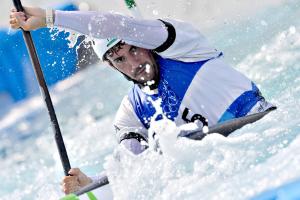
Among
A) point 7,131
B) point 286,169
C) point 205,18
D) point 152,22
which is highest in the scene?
point 152,22

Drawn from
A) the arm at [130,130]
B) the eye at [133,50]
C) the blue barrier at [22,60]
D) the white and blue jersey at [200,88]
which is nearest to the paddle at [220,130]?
the white and blue jersey at [200,88]

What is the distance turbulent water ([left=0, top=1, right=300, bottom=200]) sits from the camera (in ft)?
6.64

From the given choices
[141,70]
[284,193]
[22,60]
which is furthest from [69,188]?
[22,60]

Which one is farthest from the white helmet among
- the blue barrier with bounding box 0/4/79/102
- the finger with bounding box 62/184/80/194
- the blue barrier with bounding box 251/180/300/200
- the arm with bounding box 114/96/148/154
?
the blue barrier with bounding box 0/4/79/102

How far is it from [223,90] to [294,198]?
1.32 metres

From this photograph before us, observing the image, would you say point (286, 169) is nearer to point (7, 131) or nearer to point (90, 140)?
point (90, 140)

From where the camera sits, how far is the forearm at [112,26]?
2.43 metres

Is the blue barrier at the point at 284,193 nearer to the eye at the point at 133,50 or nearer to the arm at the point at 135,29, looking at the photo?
the arm at the point at 135,29

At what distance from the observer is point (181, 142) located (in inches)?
96.8

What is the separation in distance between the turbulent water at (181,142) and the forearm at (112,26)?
1.39 feet

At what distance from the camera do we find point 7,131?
26.3ft

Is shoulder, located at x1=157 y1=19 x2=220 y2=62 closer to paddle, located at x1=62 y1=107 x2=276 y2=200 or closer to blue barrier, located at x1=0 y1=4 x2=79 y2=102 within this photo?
paddle, located at x1=62 y1=107 x2=276 y2=200

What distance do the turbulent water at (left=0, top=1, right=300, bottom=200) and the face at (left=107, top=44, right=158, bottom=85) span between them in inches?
16.3

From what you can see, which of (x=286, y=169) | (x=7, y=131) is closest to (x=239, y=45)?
(x=7, y=131)
